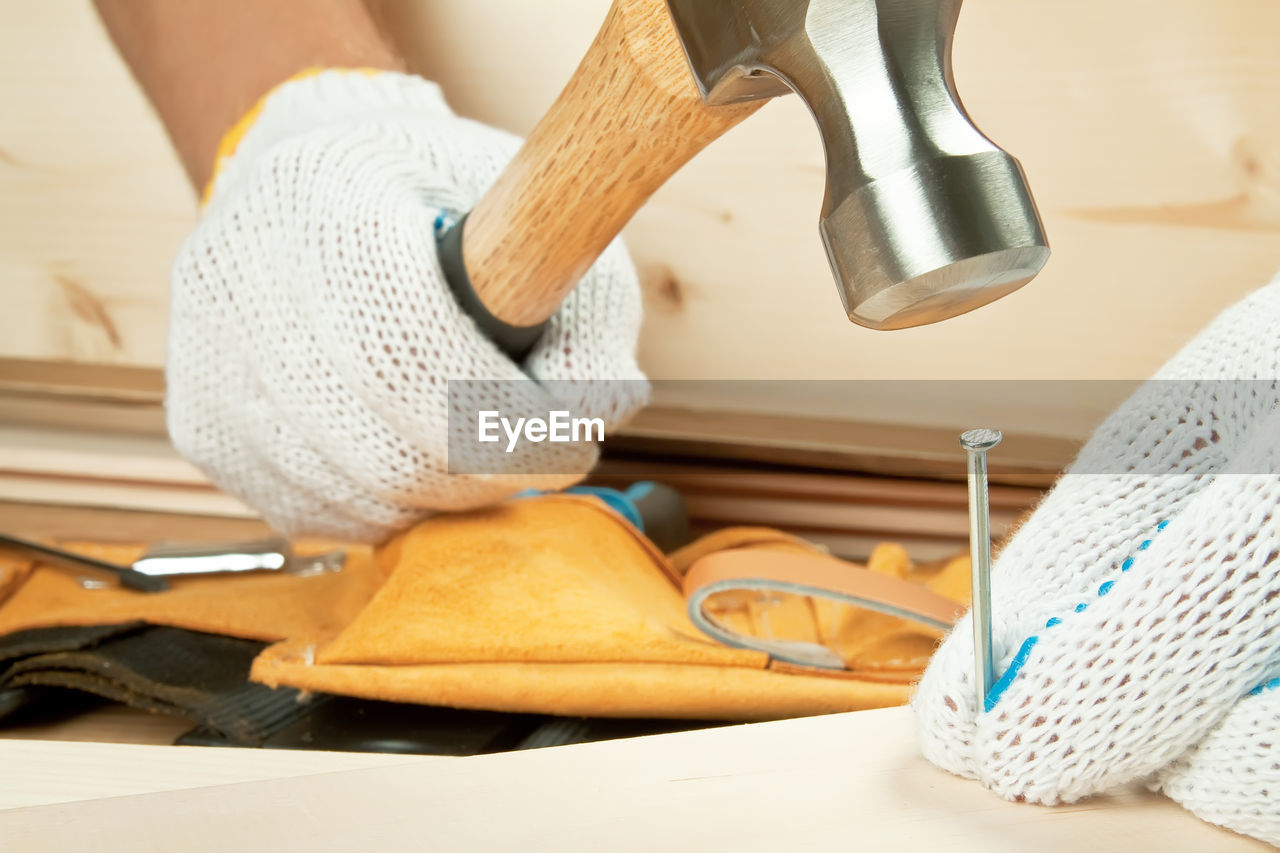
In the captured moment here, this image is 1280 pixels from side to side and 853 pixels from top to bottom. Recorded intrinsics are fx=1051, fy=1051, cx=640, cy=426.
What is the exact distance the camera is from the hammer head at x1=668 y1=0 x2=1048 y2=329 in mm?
226

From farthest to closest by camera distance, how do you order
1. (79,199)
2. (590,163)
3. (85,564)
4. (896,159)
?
1. (79,199)
2. (85,564)
3. (590,163)
4. (896,159)

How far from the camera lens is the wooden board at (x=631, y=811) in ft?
0.83

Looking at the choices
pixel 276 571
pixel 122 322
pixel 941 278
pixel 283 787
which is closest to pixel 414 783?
pixel 283 787

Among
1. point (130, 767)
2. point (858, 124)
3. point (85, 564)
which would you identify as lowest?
point (85, 564)

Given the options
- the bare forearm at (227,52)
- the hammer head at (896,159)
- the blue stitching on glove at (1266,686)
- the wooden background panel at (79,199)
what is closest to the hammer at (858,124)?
the hammer head at (896,159)

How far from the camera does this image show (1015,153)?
65 centimetres

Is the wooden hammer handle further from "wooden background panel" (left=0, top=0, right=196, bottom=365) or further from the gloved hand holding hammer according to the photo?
"wooden background panel" (left=0, top=0, right=196, bottom=365)

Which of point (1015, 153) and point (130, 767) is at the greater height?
point (1015, 153)

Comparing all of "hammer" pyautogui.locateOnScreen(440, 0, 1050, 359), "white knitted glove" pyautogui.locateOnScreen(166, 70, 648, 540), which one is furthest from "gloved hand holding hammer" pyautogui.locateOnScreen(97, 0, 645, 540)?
"hammer" pyautogui.locateOnScreen(440, 0, 1050, 359)

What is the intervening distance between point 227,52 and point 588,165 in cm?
40

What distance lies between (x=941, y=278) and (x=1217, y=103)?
0.51 metres

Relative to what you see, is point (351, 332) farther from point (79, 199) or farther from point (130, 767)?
point (79, 199)

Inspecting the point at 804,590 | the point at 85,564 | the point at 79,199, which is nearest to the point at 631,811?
the point at 804,590

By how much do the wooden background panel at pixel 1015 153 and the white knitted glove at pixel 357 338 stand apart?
0.18 metres
